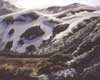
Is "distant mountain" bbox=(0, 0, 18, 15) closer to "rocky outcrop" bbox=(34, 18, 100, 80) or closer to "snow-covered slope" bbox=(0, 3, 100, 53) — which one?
"snow-covered slope" bbox=(0, 3, 100, 53)

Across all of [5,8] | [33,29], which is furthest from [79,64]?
→ [5,8]

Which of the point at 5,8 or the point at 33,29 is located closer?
the point at 33,29

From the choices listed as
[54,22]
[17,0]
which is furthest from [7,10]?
[54,22]

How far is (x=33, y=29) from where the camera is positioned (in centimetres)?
8638

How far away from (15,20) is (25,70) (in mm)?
60560

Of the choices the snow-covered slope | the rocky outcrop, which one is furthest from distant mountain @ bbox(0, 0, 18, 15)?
the rocky outcrop

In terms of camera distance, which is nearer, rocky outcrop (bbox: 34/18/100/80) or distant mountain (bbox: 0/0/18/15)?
rocky outcrop (bbox: 34/18/100/80)

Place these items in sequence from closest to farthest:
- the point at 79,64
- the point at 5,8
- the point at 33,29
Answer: the point at 79,64
the point at 33,29
the point at 5,8

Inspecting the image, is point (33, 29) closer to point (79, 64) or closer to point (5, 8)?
point (79, 64)

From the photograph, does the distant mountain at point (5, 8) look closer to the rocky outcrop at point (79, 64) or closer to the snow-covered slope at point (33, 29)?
the snow-covered slope at point (33, 29)

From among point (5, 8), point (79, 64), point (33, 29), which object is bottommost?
point (79, 64)

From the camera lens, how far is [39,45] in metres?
76.1

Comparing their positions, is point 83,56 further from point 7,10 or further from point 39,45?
point 7,10

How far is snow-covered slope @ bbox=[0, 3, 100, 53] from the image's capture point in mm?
75606
